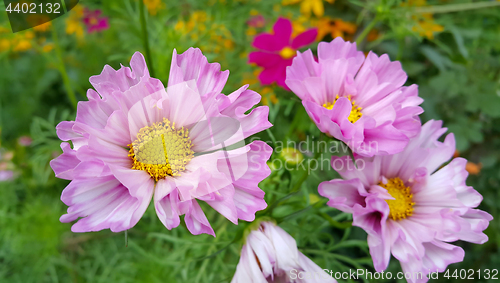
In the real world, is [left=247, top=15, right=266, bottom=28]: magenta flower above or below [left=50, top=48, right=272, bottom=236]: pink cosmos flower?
above

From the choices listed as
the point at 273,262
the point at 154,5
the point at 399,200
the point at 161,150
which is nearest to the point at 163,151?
the point at 161,150

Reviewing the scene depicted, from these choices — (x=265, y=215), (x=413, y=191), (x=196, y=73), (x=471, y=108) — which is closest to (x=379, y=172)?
(x=413, y=191)

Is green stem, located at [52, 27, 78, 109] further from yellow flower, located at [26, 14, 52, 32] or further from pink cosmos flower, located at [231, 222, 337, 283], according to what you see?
pink cosmos flower, located at [231, 222, 337, 283]

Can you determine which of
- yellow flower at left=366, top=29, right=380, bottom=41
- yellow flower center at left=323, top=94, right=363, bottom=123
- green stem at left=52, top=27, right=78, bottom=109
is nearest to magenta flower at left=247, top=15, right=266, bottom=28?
yellow flower at left=366, top=29, right=380, bottom=41

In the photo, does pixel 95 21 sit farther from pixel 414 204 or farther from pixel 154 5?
pixel 414 204

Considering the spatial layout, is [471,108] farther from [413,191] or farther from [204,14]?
[204,14]

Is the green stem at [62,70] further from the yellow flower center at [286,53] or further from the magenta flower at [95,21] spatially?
the yellow flower center at [286,53]

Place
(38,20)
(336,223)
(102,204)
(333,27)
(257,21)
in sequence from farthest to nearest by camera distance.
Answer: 1. (257,21)
2. (333,27)
3. (38,20)
4. (336,223)
5. (102,204)
